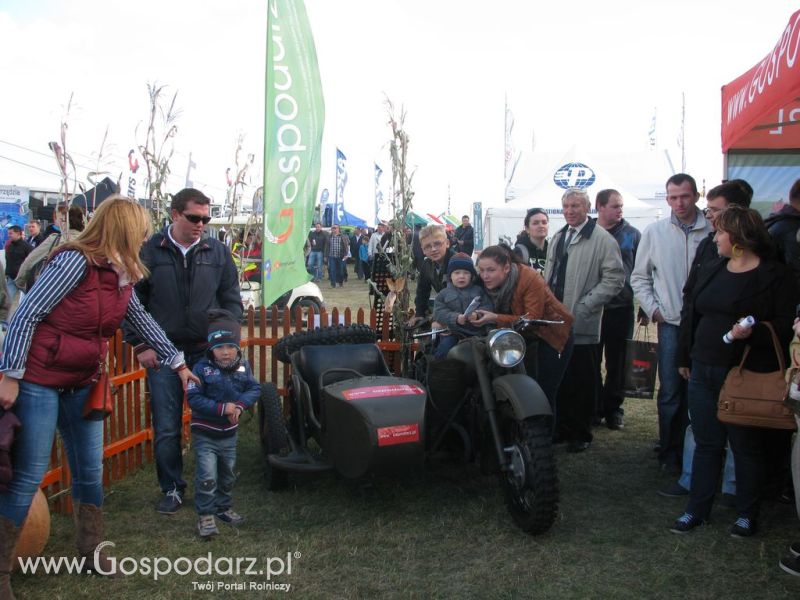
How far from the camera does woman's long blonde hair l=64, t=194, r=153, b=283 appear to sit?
117 inches

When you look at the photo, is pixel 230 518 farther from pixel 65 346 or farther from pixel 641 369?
pixel 641 369

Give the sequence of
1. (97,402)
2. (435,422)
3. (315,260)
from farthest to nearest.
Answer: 1. (315,260)
2. (435,422)
3. (97,402)

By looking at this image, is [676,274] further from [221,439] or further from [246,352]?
[246,352]

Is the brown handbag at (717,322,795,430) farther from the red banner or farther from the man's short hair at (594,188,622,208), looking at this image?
the man's short hair at (594,188,622,208)

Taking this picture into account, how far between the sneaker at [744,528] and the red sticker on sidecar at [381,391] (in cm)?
182

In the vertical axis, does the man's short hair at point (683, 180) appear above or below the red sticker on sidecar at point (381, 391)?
above

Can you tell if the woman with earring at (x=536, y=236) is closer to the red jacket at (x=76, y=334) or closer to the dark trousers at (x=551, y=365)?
the dark trousers at (x=551, y=365)

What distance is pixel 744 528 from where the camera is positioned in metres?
3.66

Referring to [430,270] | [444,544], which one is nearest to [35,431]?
[444,544]

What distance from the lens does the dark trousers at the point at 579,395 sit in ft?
17.5

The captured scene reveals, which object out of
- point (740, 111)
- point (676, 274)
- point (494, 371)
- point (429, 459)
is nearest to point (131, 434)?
point (429, 459)

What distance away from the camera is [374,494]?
172 inches

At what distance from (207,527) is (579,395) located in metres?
2.99

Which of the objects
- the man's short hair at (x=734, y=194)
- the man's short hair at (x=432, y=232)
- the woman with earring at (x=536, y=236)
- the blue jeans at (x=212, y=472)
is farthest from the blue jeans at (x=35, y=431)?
the woman with earring at (x=536, y=236)
